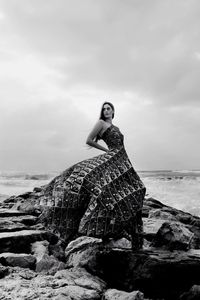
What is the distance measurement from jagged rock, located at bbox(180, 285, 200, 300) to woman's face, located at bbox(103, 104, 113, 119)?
248cm

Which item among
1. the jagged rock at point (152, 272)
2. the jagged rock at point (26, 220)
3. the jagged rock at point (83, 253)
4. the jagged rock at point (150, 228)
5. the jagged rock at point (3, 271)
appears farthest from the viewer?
the jagged rock at point (26, 220)

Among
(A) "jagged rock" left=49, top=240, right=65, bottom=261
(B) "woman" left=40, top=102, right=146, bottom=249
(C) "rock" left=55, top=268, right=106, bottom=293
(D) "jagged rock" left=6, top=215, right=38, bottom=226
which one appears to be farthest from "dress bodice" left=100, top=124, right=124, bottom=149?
(D) "jagged rock" left=6, top=215, right=38, bottom=226

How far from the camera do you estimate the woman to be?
14.6 feet

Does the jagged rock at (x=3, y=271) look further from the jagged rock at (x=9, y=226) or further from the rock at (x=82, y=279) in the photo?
the jagged rock at (x=9, y=226)

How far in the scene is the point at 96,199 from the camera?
4.45 metres

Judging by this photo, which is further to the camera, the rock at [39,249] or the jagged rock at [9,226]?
the jagged rock at [9,226]

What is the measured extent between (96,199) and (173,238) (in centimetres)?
145

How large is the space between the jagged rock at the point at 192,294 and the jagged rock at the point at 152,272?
0.16 metres

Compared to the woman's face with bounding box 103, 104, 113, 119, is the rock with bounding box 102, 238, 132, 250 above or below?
below

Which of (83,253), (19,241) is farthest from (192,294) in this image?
(19,241)

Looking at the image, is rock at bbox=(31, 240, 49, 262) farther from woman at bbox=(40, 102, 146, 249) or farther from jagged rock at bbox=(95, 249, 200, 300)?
jagged rock at bbox=(95, 249, 200, 300)

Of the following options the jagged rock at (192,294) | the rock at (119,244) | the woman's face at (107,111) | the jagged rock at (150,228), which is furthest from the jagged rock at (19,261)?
the woman's face at (107,111)

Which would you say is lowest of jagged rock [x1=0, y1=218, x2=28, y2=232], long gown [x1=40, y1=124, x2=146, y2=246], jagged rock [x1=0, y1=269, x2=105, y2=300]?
jagged rock [x1=0, y1=269, x2=105, y2=300]

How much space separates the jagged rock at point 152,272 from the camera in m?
4.55
